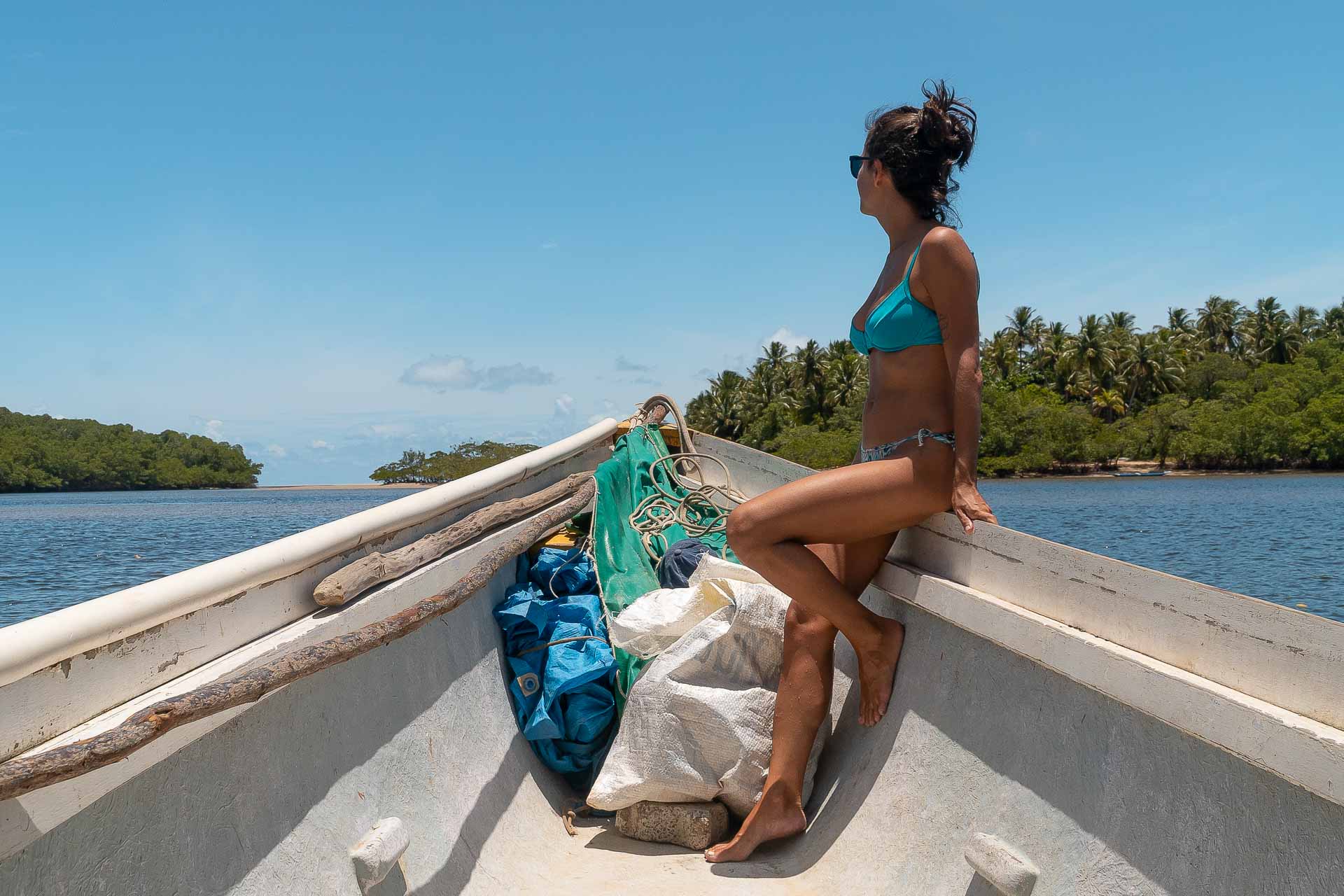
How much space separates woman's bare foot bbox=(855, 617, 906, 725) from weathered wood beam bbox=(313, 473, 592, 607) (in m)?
1.17

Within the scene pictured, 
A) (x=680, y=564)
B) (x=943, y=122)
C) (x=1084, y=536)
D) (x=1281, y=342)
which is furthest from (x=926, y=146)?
(x=1281, y=342)

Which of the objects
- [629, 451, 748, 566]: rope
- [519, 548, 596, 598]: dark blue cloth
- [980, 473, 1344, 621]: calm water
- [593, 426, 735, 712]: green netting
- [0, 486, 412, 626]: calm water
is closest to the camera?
[593, 426, 735, 712]: green netting

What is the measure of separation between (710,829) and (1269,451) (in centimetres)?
6859

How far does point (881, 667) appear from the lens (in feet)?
7.89

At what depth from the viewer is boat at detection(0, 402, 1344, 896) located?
116 centimetres

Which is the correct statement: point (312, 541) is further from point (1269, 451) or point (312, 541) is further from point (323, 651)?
point (1269, 451)

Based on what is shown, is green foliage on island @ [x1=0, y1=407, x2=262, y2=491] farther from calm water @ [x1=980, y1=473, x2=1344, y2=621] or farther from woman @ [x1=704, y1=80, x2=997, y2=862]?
woman @ [x1=704, y1=80, x2=997, y2=862]

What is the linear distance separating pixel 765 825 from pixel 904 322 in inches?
53.5

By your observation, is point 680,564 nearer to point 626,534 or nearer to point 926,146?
point 626,534

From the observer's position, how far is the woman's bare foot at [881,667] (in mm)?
2400

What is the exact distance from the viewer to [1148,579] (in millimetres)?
1521

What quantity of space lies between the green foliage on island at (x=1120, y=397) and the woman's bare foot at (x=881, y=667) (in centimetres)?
5171

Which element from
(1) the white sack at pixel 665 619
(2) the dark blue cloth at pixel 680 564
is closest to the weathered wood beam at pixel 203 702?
(1) the white sack at pixel 665 619

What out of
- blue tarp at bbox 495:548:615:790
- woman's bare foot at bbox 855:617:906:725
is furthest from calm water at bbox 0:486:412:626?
woman's bare foot at bbox 855:617:906:725
